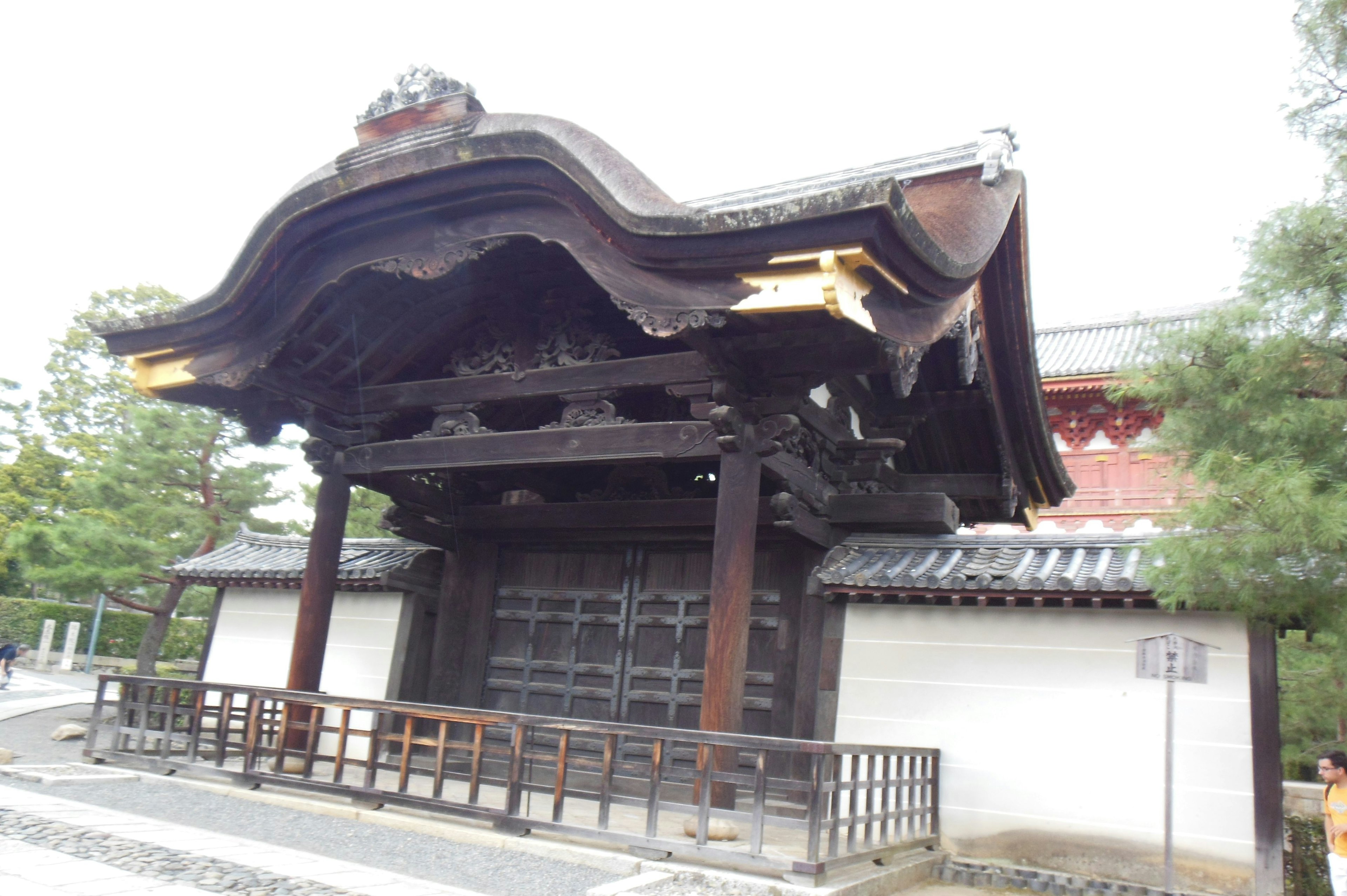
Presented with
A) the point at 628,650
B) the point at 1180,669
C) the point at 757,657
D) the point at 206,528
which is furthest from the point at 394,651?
the point at 206,528

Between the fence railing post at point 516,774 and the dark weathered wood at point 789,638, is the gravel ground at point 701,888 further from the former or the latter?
the dark weathered wood at point 789,638

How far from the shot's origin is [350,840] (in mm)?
5285

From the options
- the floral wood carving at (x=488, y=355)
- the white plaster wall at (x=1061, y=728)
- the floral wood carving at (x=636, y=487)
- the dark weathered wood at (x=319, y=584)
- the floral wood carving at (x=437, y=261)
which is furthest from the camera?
the floral wood carving at (x=636, y=487)

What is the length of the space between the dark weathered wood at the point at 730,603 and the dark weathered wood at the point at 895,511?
1800 mm

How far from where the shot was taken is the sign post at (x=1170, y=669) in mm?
5387

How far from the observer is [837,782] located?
15.9 feet

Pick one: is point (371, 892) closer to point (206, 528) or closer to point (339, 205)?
point (339, 205)

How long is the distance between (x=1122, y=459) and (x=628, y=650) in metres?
12.9

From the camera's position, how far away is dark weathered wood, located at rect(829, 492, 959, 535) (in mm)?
7490

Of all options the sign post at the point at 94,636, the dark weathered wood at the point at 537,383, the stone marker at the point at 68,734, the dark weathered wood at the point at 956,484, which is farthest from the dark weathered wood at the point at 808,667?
the sign post at the point at 94,636

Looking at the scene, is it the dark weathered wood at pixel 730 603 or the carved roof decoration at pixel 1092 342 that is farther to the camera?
the carved roof decoration at pixel 1092 342

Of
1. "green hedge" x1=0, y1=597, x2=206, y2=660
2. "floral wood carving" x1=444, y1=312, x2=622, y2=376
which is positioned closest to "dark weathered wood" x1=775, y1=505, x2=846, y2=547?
"floral wood carving" x1=444, y1=312, x2=622, y2=376

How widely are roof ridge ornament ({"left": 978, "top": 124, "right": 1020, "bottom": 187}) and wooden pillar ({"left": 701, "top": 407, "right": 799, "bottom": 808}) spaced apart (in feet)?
8.60

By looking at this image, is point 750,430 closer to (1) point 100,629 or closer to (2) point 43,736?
(2) point 43,736
